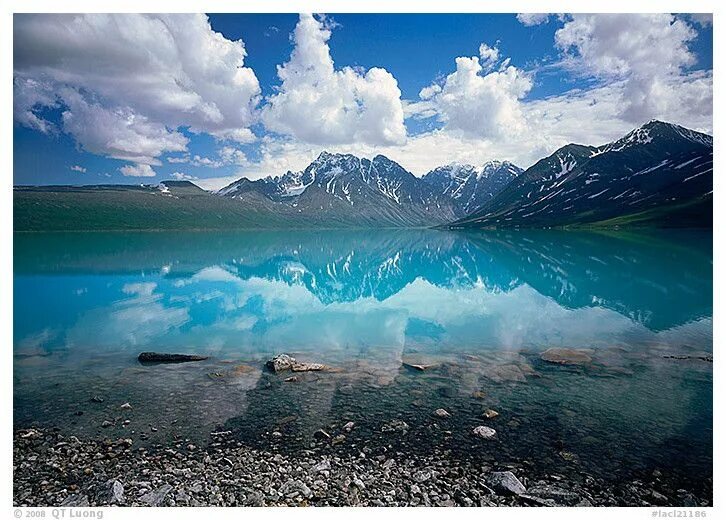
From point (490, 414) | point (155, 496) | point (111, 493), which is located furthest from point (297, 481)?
point (490, 414)

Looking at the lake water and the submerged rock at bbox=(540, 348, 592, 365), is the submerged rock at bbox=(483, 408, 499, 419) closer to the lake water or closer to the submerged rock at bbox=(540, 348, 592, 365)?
the lake water

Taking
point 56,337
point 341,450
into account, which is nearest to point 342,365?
point 341,450

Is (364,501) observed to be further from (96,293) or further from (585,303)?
(96,293)

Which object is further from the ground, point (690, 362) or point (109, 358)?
point (690, 362)

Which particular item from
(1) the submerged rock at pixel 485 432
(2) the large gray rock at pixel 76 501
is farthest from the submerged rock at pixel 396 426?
(2) the large gray rock at pixel 76 501

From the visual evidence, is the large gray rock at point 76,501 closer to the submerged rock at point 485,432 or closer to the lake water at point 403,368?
the lake water at point 403,368

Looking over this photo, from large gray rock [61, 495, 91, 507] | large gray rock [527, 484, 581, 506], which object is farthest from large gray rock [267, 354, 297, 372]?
large gray rock [527, 484, 581, 506]
